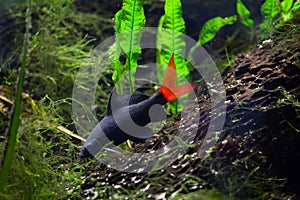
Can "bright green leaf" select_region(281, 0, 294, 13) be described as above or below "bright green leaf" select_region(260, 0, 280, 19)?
below

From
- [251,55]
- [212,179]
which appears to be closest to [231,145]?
[212,179]

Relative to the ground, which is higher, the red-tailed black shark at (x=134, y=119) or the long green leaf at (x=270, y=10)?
the long green leaf at (x=270, y=10)

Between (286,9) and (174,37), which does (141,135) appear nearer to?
(174,37)

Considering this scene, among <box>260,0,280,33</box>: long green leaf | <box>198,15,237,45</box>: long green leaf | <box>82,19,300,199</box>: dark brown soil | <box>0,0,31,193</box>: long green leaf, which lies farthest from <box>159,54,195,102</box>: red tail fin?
<box>198,15,237,45</box>: long green leaf

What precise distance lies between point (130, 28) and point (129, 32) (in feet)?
0.09

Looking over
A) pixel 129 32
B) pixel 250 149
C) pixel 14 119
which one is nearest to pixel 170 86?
pixel 129 32

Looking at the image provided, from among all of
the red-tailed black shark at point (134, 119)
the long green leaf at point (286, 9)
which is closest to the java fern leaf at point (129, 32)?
the red-tailed black shark at point (134, 119)

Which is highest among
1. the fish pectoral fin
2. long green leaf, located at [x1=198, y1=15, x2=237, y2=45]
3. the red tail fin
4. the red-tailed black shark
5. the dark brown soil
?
long green leaf, located at [x1=198, y1=15, x2=237, y2=45]

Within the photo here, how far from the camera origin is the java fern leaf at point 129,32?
2.70m

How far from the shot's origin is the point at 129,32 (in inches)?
108

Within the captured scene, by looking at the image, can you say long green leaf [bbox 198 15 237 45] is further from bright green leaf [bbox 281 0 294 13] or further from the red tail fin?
the red tail fin

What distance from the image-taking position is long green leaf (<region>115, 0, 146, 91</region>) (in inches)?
106

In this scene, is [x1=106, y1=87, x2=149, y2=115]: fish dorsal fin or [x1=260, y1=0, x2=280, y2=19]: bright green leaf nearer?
[x1=106, y1=87, x2=149, y2=115]: fish dorsal fin

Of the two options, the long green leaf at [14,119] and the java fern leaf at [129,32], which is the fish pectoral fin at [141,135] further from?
the long green leaf at [14,119]
